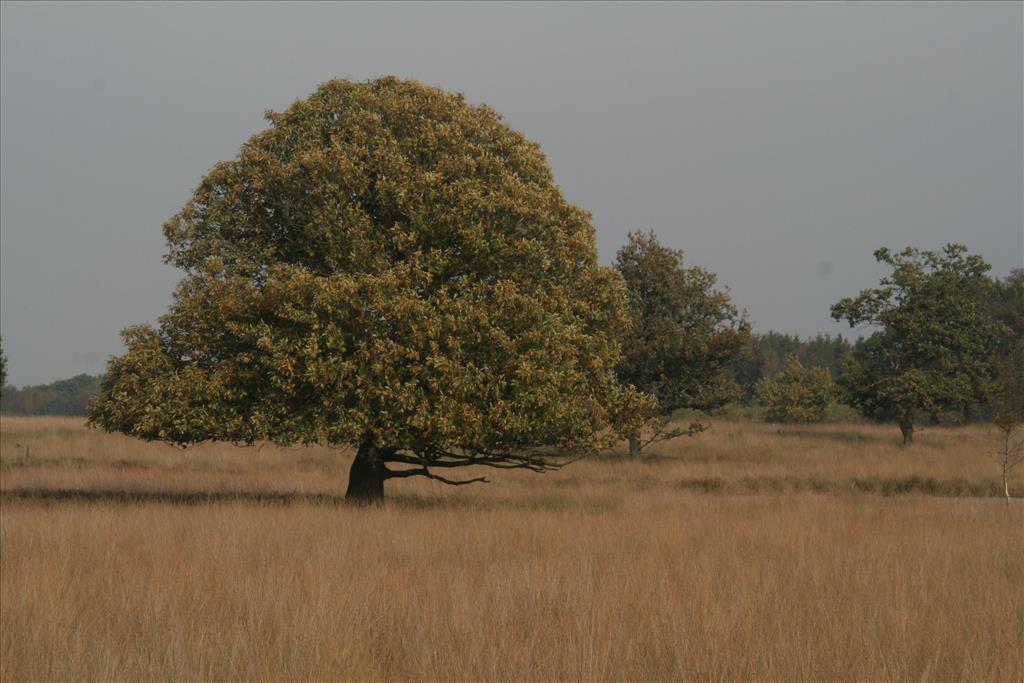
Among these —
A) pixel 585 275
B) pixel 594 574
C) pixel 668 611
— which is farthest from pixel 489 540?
pixel 585 275

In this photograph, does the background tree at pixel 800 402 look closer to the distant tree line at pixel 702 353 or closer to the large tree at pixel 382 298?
the distant tree line at pixel 702 353

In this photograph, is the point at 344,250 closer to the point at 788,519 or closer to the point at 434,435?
the point at 434,435

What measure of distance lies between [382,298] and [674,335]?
25.8 meters

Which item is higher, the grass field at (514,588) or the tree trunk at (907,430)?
the tree trunk at (907,430)

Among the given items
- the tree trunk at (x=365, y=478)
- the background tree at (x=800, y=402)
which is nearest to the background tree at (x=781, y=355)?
the background tree at (x=800, y=402)

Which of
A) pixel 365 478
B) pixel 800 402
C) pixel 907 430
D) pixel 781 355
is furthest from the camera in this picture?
pixel 781 355

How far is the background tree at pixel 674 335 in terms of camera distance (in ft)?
141

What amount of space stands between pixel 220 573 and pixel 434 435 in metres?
8.23

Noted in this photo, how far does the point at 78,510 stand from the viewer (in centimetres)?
1917

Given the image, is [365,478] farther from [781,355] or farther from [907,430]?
[781,355]

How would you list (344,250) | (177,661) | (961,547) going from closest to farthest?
(177,661), (961,547), (344,250)

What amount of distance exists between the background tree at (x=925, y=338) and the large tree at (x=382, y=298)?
3276 cm

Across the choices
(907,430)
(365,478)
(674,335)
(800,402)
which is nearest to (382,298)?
(365,478)

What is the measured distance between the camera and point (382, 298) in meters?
19.2
